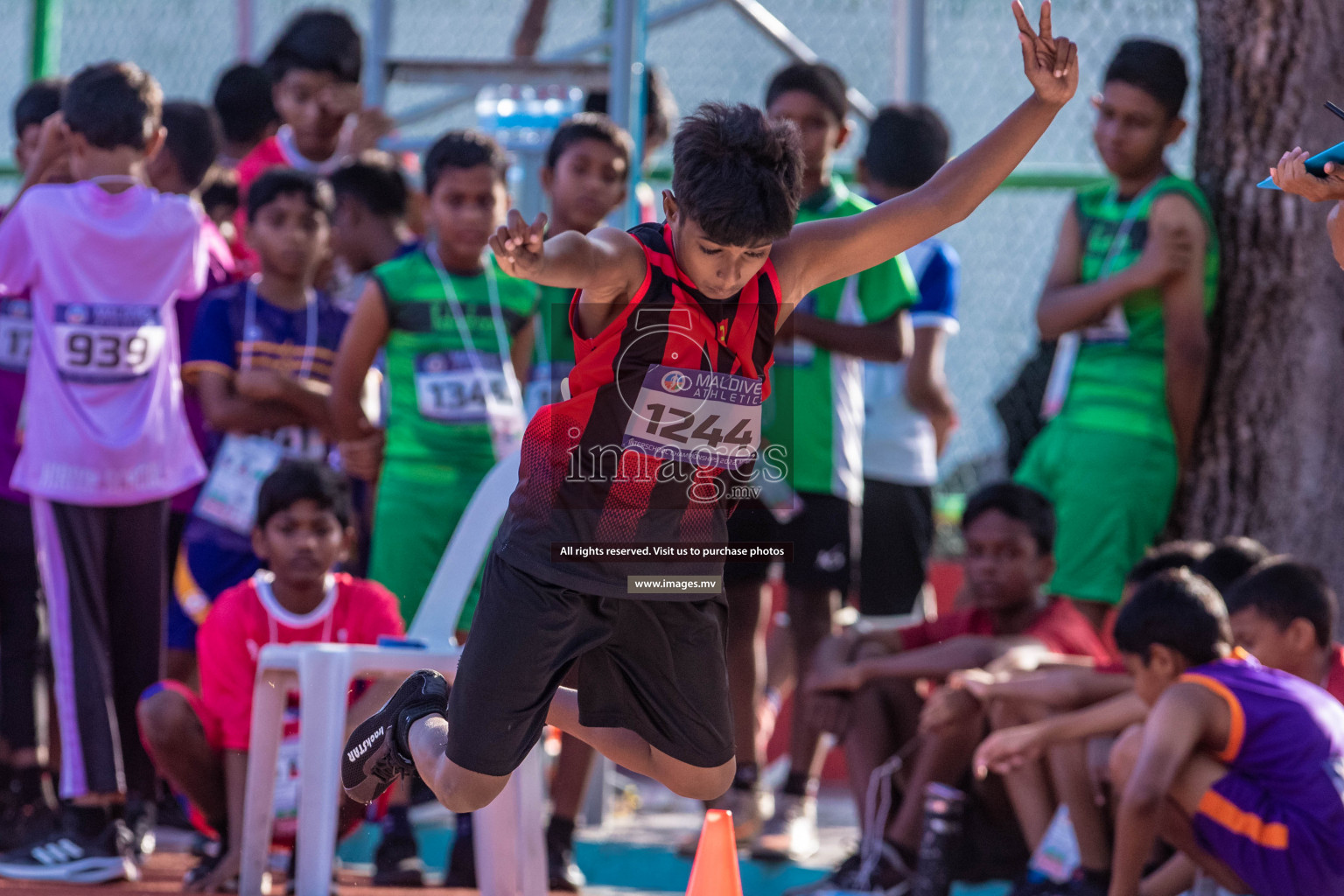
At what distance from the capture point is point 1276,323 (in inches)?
194

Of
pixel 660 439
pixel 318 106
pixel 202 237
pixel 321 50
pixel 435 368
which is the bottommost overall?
pixel 660 439

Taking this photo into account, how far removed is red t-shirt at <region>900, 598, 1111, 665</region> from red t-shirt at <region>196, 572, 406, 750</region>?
4.89 feet

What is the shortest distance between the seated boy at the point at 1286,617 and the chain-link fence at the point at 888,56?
9.19 feet

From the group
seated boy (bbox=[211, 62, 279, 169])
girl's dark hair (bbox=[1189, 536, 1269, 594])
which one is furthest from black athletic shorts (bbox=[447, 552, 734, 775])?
seated boy (bbox=[211, 62, 279, 169])

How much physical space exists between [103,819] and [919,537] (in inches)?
102

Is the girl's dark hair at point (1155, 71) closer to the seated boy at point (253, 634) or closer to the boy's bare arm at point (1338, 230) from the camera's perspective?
the boy's bare arm at point (1338, 230)

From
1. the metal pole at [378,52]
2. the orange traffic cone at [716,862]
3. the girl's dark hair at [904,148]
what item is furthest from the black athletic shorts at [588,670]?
the metal pole at [378,52]

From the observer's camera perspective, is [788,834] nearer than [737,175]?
No

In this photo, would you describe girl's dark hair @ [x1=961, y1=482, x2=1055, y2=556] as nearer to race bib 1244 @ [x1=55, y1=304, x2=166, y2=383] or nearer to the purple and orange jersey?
the purple and orange jersey

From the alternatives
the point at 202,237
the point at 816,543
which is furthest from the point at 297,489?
the point at 816,543

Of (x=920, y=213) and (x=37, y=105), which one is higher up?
(x=37, y=105)

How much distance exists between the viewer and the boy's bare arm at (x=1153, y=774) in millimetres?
3721

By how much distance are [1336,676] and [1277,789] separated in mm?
579

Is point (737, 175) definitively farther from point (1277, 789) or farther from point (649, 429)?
point (1277, 789)
